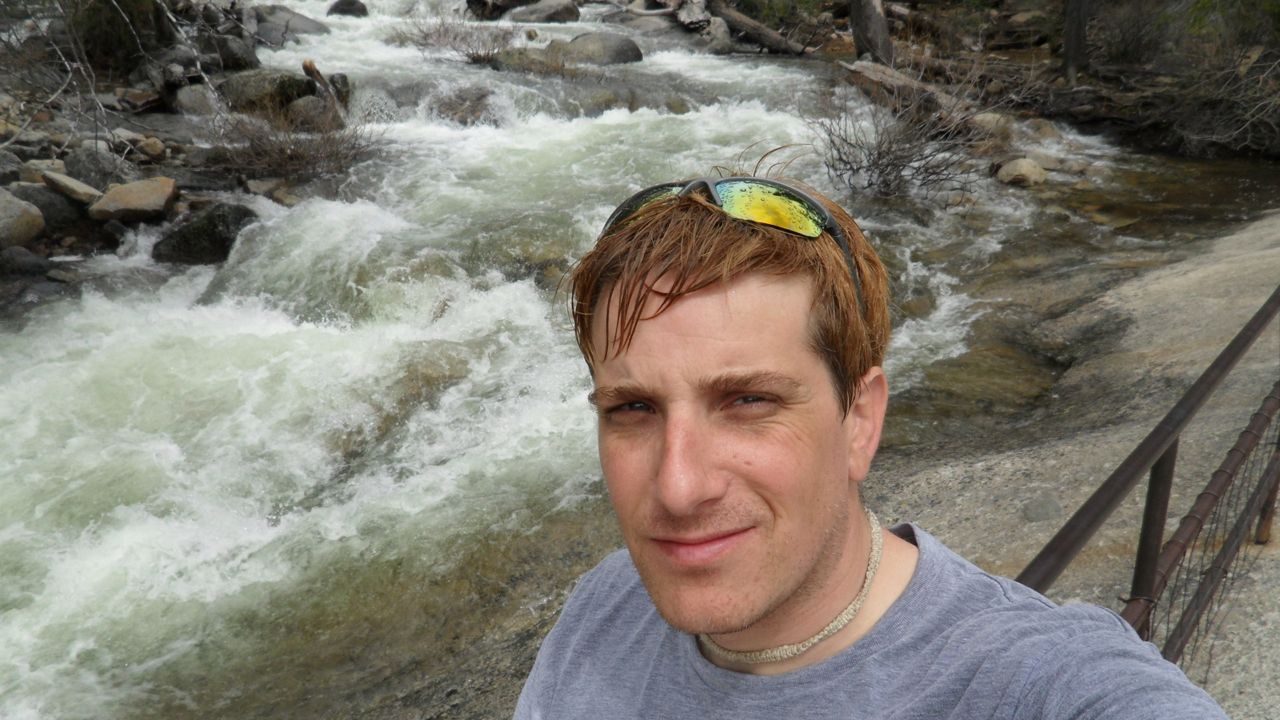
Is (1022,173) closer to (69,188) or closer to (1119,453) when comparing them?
(1119,453)

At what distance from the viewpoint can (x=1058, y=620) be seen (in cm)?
103

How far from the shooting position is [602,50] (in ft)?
51.4

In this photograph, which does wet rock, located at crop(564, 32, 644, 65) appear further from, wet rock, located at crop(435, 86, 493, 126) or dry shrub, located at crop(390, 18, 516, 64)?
wet rock, located at crop(435, 86, 493, 126)

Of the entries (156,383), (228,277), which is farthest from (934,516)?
(228,277)

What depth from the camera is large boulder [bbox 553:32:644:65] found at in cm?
1541

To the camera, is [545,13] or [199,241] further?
[545,13]

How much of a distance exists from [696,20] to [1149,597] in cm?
1849

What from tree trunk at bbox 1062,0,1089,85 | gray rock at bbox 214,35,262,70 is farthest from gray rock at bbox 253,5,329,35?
tree trunk at bbox 1062,0,1089,85

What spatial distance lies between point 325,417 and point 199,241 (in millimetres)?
3539

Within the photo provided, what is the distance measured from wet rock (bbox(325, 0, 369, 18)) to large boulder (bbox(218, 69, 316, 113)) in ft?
23.7

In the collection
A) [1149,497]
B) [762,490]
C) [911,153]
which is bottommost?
[911,153]

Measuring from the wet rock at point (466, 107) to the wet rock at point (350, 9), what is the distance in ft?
23.8

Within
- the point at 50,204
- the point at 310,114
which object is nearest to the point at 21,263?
the point at 50,204

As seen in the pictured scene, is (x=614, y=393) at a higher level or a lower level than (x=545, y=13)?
higher
